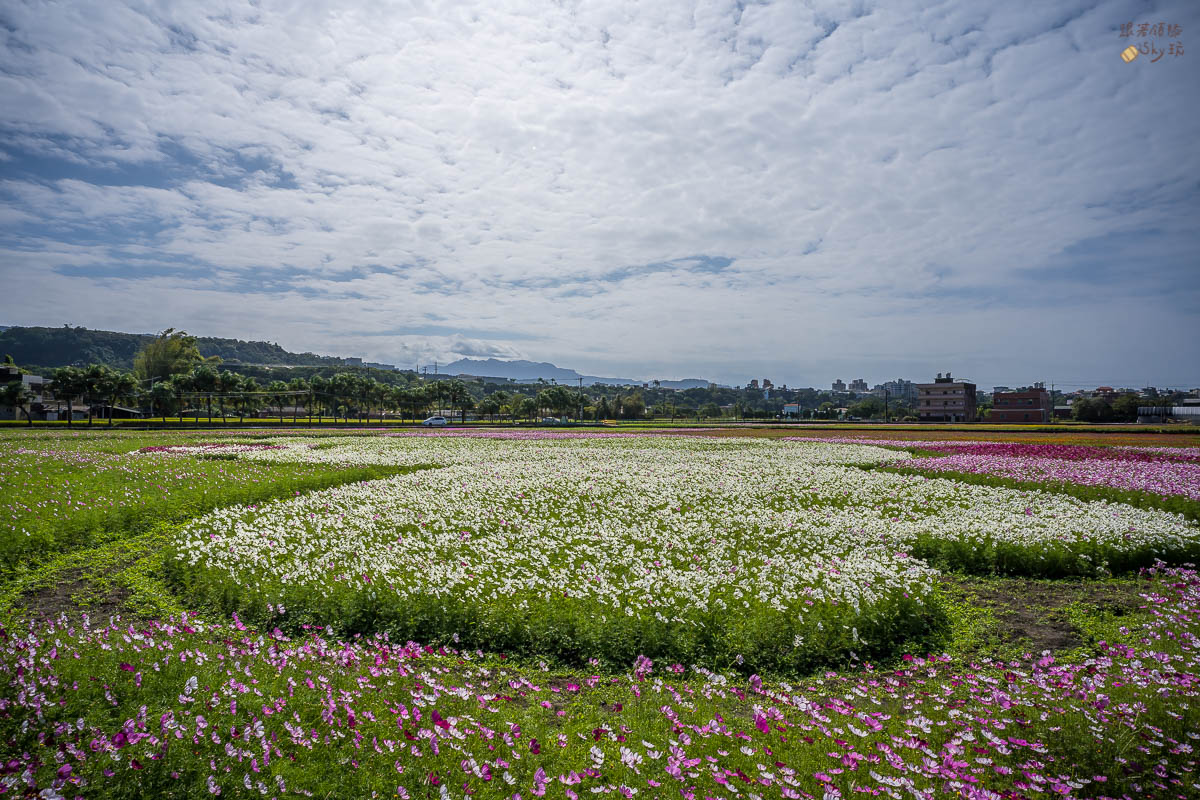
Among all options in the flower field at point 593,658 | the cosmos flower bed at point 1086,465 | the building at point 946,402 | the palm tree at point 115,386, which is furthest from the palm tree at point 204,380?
the building at point 946,402

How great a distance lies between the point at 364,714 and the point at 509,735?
1.27 m

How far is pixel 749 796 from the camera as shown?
4129mm

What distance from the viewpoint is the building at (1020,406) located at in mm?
121812

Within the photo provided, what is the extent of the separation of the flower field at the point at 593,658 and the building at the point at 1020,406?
132731 mm

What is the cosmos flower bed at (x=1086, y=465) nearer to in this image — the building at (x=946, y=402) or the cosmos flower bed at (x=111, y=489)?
the cosmos flower bed at (x=111, y=489)

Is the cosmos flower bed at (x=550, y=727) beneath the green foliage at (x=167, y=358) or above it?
beneath

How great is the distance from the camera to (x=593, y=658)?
6.68 metres

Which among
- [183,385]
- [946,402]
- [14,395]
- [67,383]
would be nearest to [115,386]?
[67,383]

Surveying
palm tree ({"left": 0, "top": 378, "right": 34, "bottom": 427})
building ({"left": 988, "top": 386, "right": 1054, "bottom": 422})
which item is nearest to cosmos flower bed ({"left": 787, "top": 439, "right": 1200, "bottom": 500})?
palm tree ({"left": 0, "top": 378, "right": 34, "bottom": 427})

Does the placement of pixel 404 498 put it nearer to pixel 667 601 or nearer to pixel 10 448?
pixel 667 601

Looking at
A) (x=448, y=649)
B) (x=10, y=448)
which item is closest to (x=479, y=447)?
(x=10, y=448)

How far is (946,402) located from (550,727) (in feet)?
516

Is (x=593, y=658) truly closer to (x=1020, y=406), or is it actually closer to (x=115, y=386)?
(x=115, y=386)

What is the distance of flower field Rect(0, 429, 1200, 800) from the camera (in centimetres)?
442
